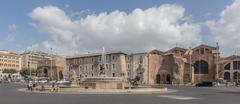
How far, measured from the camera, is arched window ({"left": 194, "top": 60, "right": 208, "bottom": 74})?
127 metres

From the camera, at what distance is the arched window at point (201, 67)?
417 ft

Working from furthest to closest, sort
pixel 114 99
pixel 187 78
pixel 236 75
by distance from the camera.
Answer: pixel 187 78
pixel 236 75
pixel 114 99

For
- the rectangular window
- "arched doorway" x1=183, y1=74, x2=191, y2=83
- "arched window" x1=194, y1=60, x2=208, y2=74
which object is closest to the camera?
the rectangular window

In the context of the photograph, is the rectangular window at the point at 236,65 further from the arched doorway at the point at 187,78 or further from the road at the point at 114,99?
the road at the point at 114,99

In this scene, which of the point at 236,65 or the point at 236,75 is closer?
the point at 236,75

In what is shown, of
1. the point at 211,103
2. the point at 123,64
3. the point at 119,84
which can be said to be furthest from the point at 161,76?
the point at 211,103

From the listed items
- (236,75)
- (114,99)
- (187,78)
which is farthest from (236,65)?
(114,99)

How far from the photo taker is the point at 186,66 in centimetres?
12962

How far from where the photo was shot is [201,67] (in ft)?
420

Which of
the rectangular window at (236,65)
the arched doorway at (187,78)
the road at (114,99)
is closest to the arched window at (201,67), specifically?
the arched doorway at (187,78)

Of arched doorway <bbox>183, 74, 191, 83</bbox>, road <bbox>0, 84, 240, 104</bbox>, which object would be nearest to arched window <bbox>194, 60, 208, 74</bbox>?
arched doorway <bbox>183, 74, 191, 83</bbox>

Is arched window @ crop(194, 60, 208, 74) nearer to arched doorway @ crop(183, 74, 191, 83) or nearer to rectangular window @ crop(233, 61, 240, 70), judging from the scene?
arched doorway @ crop(183, 74, 191, 83)

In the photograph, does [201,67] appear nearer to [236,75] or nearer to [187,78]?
[187,78]

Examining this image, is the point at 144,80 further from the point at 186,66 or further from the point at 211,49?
the point at 211,49
